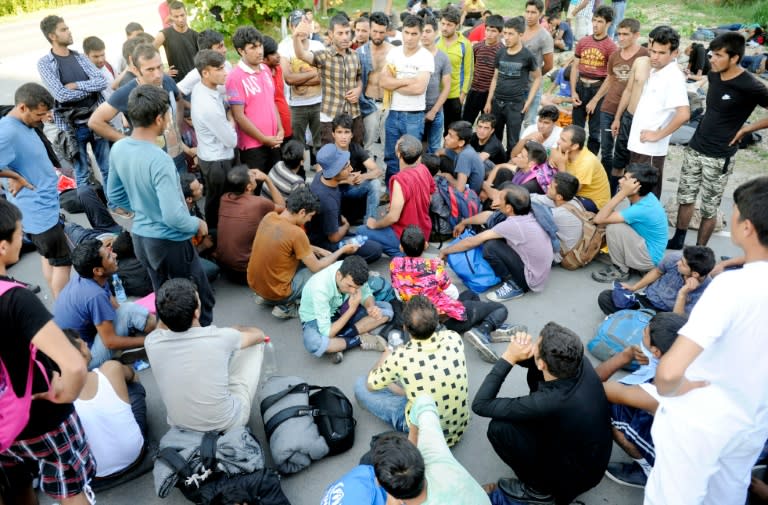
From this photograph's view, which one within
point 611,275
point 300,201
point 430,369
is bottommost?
point 611,275

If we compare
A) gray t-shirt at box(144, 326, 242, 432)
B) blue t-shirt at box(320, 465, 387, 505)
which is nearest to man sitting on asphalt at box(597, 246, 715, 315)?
blue t-shirt at box(320, 465, 387, 505)

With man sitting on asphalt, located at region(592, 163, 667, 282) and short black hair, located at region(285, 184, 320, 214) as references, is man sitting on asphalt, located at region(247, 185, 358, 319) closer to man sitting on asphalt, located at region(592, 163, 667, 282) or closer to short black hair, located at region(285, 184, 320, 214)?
short black hair, located at region(285, 184, 320, 214)

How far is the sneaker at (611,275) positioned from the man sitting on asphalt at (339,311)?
2226mm

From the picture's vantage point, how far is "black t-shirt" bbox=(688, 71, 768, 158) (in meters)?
4.80

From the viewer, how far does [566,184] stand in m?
5.12

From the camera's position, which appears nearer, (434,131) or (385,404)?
(385,404)

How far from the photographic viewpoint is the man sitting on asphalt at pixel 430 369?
10.3 ft

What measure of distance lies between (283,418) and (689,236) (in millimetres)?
4753

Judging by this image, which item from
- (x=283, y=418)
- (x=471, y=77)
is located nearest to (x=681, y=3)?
(x=471, y=77)

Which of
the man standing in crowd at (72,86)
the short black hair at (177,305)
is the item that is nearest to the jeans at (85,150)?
the man standing in crowd at (72,86)

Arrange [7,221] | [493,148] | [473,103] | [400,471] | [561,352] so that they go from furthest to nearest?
[473,103] < [493,148] < [561,352] < [7,221] < [400,471]

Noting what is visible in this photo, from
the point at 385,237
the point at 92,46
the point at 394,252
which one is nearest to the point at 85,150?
the point at 92,46

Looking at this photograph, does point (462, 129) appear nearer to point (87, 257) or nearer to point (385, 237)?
point (385, 237)

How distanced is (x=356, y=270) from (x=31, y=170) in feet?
8.39
